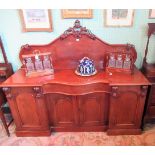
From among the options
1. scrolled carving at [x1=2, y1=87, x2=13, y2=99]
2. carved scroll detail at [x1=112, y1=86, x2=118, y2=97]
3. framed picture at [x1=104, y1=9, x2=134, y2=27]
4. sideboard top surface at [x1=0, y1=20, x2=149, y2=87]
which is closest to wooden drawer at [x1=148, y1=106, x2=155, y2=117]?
sideboard top surface at [x1=0, y1=20, x2=149, y2=87]

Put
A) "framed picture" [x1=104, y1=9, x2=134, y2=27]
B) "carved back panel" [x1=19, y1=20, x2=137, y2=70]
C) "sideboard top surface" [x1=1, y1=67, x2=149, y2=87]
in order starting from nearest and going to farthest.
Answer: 1. "sideboard top surface" [x1=1, y1=67, x2=149, y2=87]
2. "framed picture" [x1=104, y1=9, x2=134, y2=27]
3. "carved back panel" [x1=19, y1=20, x2=137, y2=70]

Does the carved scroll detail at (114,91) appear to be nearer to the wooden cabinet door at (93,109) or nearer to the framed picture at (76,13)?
the wooden cabinet door at (93,109)

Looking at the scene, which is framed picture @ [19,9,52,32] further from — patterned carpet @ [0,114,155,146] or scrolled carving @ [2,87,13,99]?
patterned carpet @ [0,114,155,146]

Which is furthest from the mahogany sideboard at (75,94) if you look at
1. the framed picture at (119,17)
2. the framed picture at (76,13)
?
the framed picture at (119,17)

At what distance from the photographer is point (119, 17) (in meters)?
1.76

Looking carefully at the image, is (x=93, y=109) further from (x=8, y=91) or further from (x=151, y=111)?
(x=8, y=91)

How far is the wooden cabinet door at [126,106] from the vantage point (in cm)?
165

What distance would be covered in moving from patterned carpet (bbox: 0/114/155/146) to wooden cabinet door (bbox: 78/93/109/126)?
165 millimetres

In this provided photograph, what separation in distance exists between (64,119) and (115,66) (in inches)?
34.7

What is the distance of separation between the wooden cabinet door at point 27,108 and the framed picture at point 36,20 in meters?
0.72

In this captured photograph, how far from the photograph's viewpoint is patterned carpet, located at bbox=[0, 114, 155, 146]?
1845mm

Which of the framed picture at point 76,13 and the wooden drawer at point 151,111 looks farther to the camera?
the wooden drawer at point 151,111
